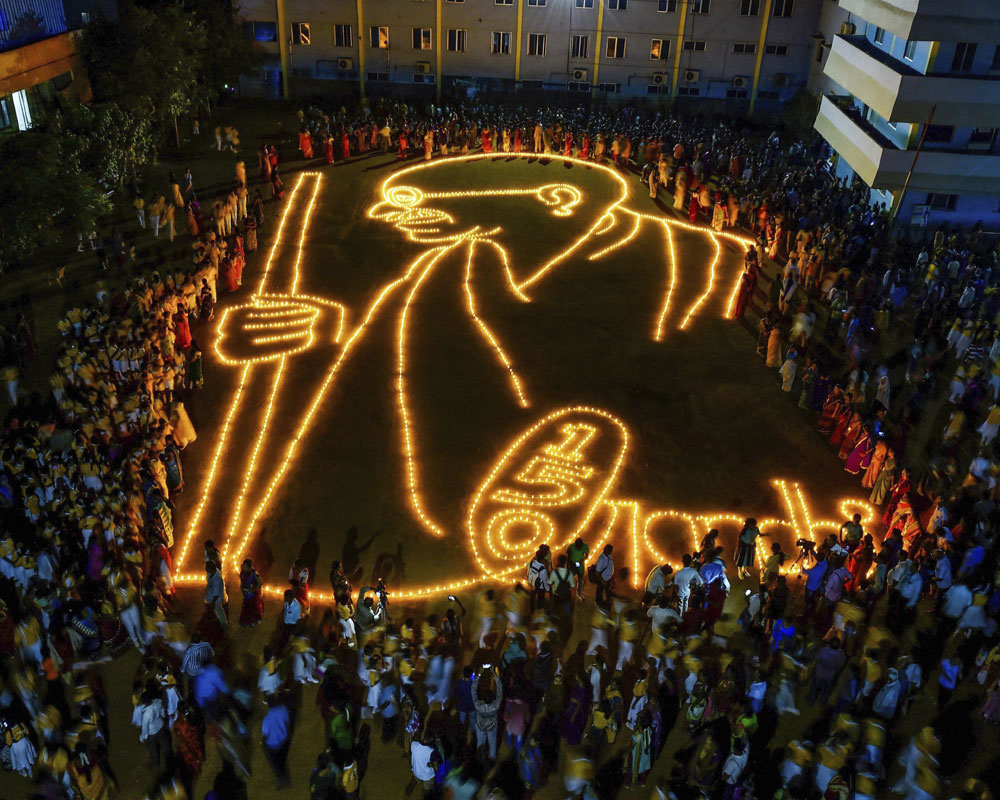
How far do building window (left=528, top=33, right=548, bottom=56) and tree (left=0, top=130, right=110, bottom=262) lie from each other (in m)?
21.7

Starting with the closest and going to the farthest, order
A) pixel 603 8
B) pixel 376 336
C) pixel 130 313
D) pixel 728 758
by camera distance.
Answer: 1. pixel 728 758
2. pixel 130 313
3. pixel 376 336
4. pixel 603 8

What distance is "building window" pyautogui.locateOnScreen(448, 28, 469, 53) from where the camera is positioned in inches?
1359

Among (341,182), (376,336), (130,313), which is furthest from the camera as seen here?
(341,182)

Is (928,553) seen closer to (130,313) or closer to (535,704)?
(535,704)

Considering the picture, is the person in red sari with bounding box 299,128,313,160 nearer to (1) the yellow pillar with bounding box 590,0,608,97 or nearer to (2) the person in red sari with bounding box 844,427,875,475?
(1) the yellow pillar with bounding box 590,0,608,97

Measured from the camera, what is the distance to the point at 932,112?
850 inches

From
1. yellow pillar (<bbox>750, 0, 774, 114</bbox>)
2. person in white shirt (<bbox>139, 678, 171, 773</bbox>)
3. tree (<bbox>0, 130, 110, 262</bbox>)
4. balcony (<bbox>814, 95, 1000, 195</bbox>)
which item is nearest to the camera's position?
person in white shirt (<bbox>139, 678, 171, 773</bbox>)

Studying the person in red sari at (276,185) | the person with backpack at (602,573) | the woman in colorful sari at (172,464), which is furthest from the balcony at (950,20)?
the woman in colorful sari at (172,464)

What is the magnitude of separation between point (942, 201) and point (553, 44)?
56.2 feet

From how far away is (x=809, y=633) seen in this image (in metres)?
10.5

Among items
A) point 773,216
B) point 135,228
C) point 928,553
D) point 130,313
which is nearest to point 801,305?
point 773,216

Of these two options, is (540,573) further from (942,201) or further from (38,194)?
(942,201)

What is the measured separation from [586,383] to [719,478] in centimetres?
334

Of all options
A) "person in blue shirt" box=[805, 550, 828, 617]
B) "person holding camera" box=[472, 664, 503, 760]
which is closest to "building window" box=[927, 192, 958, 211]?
"person in blue shirt" box=[805, 550, 828, 617]
